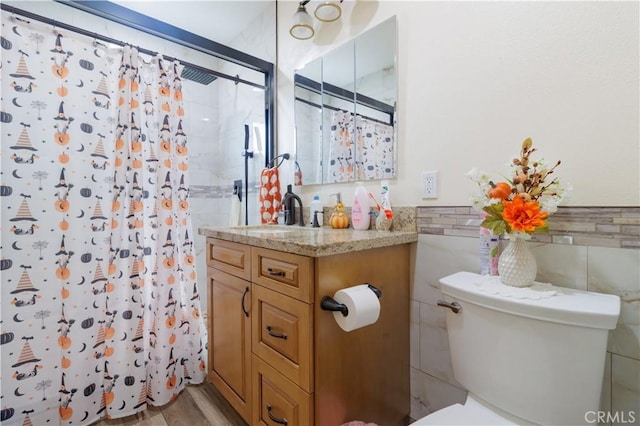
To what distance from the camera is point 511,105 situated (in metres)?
1.00

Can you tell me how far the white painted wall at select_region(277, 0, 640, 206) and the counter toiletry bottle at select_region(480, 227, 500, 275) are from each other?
17 cm

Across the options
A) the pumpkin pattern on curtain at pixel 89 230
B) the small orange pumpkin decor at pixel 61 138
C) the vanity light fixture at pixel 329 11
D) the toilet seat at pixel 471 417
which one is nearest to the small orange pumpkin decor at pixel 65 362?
the pumpkin pattern on curtain at pixel 89 230

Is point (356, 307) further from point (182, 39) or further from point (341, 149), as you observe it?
point (182, 39)

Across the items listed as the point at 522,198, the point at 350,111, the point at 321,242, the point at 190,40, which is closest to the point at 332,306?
the point at 321,242

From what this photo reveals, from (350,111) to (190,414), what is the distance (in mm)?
1757

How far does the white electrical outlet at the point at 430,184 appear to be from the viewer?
1.19 metres

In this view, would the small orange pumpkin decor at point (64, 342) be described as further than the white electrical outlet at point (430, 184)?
Yes

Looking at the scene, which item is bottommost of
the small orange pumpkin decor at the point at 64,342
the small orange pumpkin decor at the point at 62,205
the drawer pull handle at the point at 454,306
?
the small orange pumpkin decor at the point at 64,342

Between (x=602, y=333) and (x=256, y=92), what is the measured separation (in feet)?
7.46

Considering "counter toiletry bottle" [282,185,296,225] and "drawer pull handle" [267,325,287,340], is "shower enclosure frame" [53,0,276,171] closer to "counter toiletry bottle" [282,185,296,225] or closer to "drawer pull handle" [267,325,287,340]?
"counter toiletry bottle" [282,185,296,225]

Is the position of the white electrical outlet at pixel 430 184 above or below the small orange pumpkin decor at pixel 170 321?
above

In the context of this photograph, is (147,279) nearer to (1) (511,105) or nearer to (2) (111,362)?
(2) (111,362)

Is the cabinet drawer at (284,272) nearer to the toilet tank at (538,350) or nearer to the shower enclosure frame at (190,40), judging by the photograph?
the toilet tank at (538,350)

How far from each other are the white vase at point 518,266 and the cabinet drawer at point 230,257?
929 mm
